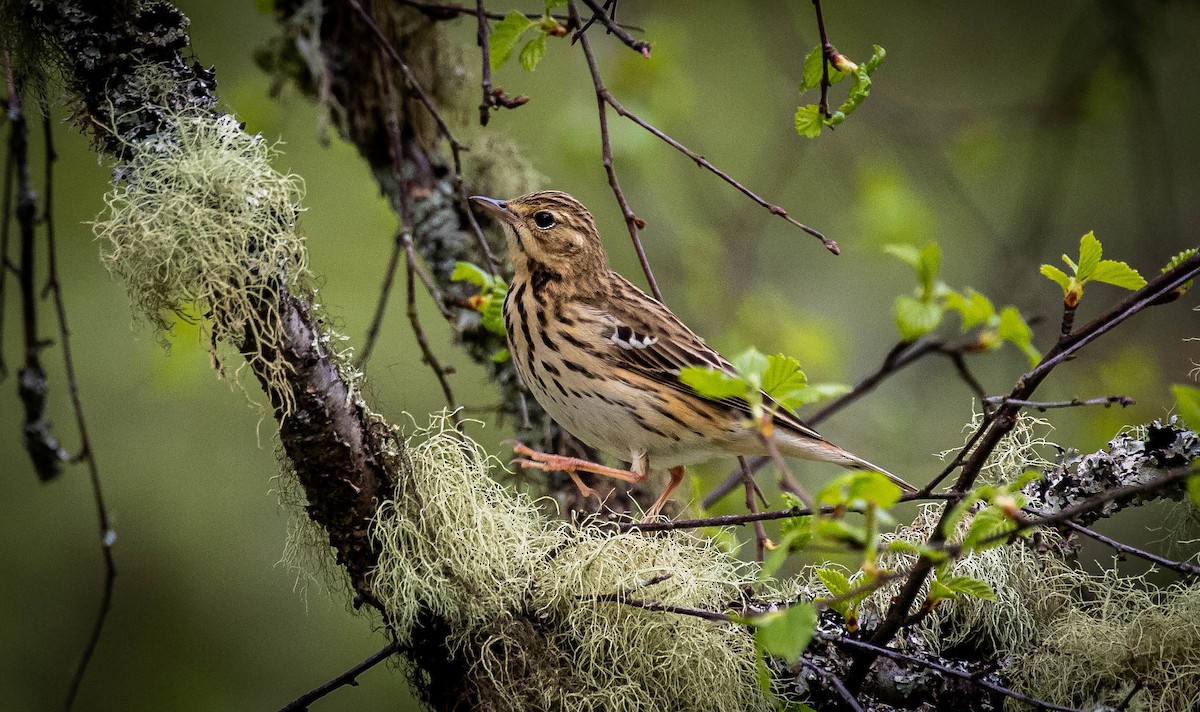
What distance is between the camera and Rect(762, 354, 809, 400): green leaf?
80.9 inches

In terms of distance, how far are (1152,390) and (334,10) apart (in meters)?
5.39

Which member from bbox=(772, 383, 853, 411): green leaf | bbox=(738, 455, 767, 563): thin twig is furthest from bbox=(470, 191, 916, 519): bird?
bbox=(772, 383, 853, 411): green leaf

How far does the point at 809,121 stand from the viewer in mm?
2875

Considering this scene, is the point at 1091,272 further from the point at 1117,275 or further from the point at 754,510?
the point at 754,510

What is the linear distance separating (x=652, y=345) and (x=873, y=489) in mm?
2019

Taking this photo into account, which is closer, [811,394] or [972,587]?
[811,394]

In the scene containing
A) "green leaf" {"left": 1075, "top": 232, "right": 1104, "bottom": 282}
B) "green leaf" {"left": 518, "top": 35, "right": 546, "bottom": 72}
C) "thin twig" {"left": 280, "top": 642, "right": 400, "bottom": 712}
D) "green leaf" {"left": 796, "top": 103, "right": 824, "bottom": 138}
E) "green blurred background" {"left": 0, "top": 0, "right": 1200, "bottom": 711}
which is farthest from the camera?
A: "green blurred background" {"left": 0, "top": 0, "right": 1200, "bottom": 711}

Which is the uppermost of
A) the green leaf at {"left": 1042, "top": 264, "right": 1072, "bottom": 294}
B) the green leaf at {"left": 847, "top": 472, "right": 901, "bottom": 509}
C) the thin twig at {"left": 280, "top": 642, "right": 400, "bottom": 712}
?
the green leaf at {"left": 1042, "top": 264, "right": 1072, "bottom": 294}

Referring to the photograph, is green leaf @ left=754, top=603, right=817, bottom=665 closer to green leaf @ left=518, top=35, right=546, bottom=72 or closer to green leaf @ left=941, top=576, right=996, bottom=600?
green leaf @ left=941, top=576, right=996, bottom=600

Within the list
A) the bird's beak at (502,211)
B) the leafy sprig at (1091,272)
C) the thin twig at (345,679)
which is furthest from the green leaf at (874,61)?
the thin twig at (345,679)

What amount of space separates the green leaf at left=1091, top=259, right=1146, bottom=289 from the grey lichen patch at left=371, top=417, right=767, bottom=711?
4.20 ft

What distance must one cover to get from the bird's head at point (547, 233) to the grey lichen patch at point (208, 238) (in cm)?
126

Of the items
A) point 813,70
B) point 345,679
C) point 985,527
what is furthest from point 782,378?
point 345,679

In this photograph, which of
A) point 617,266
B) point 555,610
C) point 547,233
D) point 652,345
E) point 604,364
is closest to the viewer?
point 555,610
